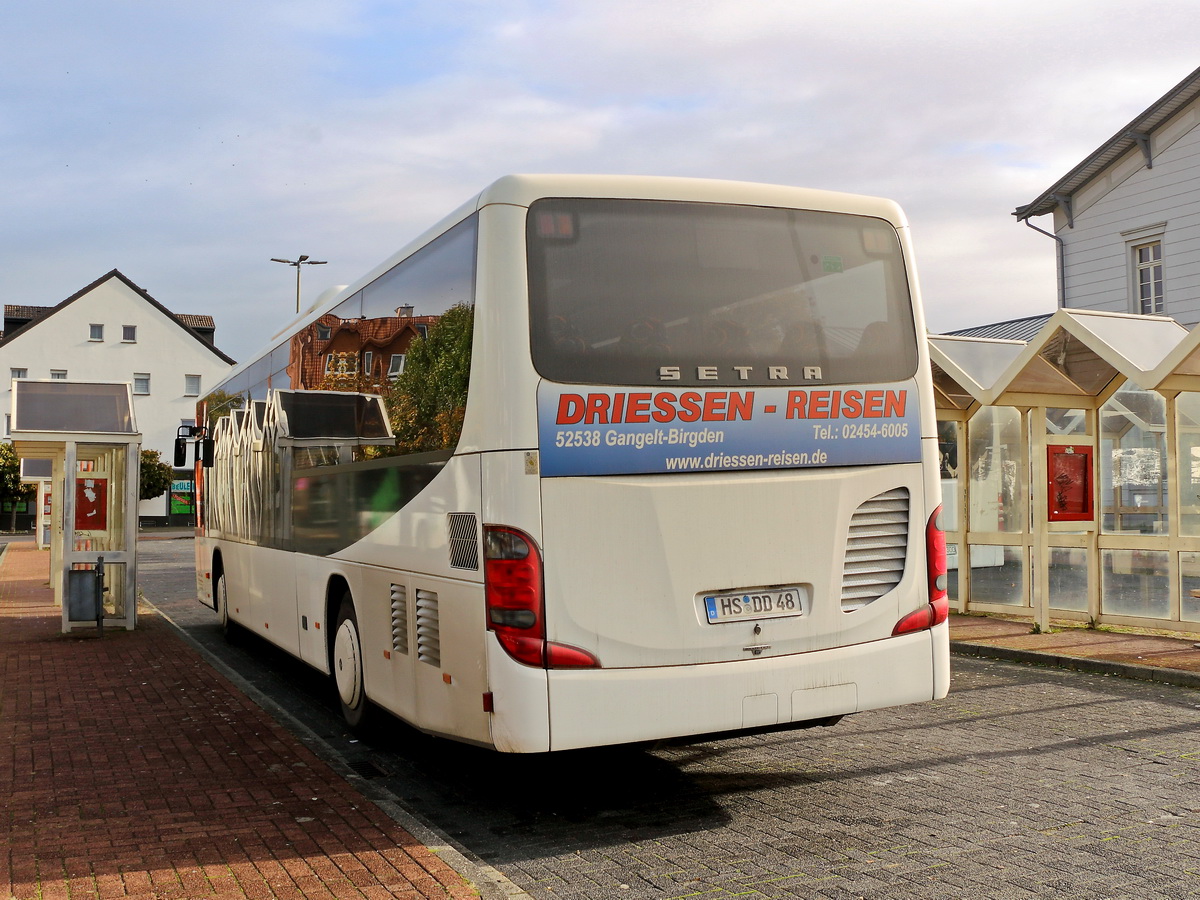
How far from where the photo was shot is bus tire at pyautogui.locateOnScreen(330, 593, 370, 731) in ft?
24.8

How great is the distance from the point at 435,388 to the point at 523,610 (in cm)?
144

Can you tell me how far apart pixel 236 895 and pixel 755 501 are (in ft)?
9.26

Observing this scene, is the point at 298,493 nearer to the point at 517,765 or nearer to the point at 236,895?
the point at 517,765

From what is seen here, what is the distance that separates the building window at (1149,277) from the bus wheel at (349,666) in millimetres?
19477

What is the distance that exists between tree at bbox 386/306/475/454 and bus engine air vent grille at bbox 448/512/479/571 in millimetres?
383

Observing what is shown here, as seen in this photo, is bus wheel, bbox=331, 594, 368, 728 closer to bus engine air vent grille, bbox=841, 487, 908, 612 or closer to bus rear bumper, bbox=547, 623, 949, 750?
bus rear bumper, bbox=547, 623, 949, 750

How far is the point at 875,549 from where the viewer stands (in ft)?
19.6

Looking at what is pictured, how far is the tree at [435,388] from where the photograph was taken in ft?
18.9

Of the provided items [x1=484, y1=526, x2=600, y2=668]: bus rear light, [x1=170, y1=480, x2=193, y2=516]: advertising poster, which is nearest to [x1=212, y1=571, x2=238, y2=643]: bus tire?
[x1=484, y1=526, x2=600, y2=668]: bus rear light

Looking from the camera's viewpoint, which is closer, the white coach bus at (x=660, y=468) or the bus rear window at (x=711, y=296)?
the white coach bus at (x=660, y=468)

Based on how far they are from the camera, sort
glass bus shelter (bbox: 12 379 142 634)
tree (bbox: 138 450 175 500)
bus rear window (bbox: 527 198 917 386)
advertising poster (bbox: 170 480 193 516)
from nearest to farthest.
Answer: bus rear window (bbox: 527 198 917 386) < glass bus shelter (bbox: 12 379 142 634) < tree (bbox: 138 450 175 500) < advertising poster (bbox: 170 480 193 516)

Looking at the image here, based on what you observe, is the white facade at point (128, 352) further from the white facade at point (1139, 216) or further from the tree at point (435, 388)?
the tree at point (435, 388)

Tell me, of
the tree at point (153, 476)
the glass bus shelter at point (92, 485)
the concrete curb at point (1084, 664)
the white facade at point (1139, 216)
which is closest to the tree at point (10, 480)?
the tree at point (153, 476)

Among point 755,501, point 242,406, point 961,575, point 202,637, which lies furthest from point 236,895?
point 961,575
